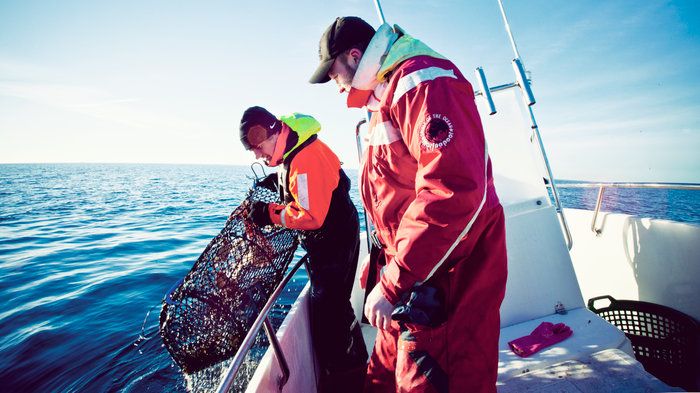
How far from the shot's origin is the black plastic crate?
2.24 meters

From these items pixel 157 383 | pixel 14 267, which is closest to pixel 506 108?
pixel 157 383

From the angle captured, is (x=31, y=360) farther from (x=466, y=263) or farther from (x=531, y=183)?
(x=531, y=183)

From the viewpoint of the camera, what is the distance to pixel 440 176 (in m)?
0.93

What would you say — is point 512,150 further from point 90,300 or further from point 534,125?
point 90,300

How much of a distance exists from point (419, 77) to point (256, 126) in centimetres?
162

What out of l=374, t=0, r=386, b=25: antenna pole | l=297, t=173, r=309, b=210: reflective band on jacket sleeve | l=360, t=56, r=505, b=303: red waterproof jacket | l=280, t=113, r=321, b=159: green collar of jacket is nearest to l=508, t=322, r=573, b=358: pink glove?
l=360, t=56, r=505, b=303: red waterproof jacket

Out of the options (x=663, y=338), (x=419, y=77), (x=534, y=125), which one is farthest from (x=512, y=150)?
(x=419, y=77)

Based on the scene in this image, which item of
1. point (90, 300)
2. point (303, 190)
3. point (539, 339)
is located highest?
point (303, 190)

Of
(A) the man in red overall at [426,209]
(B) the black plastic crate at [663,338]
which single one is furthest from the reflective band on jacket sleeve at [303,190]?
(B) the black plastic crate at [663,338]

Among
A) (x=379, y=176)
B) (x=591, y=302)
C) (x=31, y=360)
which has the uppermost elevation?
(x=379, y=176)

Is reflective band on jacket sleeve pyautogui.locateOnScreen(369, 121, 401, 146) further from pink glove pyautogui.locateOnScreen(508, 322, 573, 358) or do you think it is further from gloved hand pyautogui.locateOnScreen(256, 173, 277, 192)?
pink glove pyautogui.locateOnScreen(508, 322, 573, 358)

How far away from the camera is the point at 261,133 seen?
230 cm

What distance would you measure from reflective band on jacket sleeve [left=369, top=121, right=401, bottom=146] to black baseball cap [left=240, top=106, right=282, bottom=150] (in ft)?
4.36

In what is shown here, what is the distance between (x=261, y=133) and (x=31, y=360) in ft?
15.4
